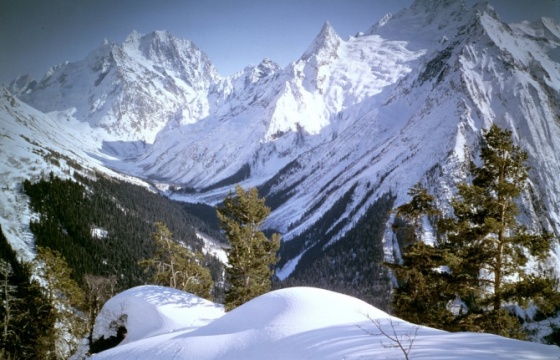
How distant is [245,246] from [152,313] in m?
6.83

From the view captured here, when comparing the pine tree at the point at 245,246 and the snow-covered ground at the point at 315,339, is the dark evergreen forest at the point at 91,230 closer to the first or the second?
the pine tree at the point at 245,246

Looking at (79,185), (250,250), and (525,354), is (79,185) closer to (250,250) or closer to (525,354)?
(250,250)

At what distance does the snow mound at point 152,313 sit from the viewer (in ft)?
47.0

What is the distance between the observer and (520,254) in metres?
11.0

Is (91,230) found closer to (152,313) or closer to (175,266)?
(175,266)

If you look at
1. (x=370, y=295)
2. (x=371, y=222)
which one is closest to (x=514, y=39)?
(x=371, y=222)

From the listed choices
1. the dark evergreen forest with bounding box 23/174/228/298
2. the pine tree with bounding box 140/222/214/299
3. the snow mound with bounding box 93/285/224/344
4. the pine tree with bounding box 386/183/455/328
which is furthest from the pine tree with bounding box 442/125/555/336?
the dark evergreen forest with bounding box 23/174/228/298

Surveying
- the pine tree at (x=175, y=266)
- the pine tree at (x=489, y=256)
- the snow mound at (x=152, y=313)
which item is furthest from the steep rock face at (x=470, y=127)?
the snow mound at (x=152, y=313)

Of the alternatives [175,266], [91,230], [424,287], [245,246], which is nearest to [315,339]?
[424,287]

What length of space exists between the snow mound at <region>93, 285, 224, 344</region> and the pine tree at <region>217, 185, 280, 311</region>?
8.95 ft

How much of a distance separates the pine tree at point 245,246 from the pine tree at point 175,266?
5.68m

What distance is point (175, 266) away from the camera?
1011 inches

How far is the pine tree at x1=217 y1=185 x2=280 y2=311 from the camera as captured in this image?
19.6 metres

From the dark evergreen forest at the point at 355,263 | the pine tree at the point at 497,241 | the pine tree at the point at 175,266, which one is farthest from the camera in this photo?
the dark evergreen forest at the point at 355,263
